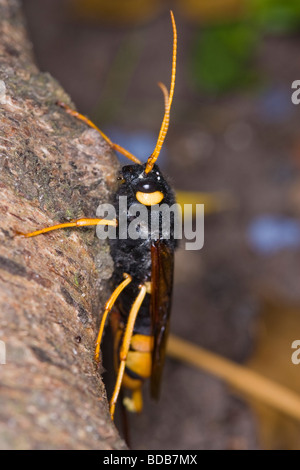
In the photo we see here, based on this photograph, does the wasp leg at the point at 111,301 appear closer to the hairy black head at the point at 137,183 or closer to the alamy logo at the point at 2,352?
the hairy black head at the point at 137,183

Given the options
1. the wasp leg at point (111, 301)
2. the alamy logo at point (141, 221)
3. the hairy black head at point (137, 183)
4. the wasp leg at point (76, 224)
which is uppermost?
the hairy black head at point (137, 183)

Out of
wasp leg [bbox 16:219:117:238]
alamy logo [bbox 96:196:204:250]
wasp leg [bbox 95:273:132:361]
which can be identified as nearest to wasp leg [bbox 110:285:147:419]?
wasp leg [bbox 95:273:132:361]

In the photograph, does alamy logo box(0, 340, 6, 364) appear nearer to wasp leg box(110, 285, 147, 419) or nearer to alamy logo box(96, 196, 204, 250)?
alamy logo box(96, 196, 204, 250)

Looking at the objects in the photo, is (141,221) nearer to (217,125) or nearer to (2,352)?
(2,352)

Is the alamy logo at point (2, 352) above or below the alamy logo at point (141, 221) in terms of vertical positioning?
below

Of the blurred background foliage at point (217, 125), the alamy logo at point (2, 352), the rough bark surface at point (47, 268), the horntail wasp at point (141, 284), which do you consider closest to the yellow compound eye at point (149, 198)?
the horntail wasp at point (141, 284)

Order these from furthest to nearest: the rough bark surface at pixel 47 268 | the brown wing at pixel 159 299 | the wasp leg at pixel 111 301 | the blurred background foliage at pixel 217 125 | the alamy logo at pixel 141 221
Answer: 1. the blurred background foliage at pixel 217 125
2. the brown wing at pixel 159 299
3. the alamy logo at pixel 141 221
4. the wasp leg at pixel 111 301
5. the rough bark surface at pixel 47 268

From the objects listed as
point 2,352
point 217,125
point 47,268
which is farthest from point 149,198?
point 217,125
